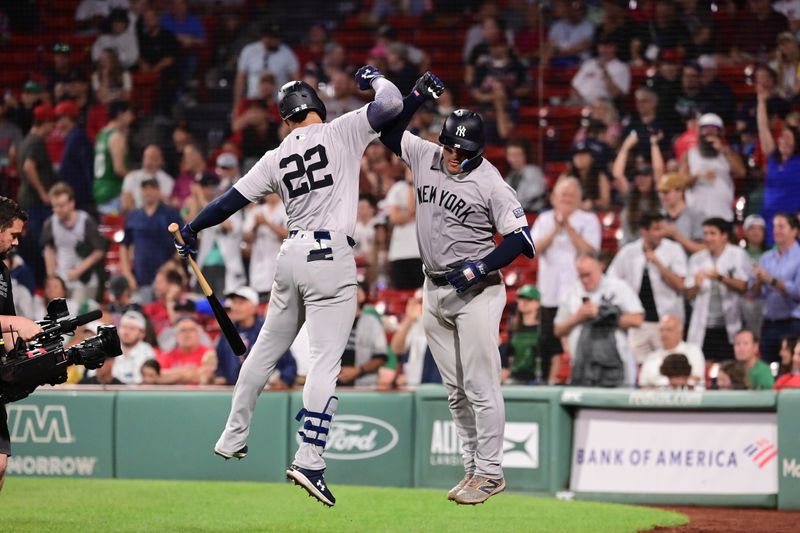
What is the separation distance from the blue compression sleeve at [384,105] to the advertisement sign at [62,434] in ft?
18.2

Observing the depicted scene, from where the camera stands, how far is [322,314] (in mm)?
6820

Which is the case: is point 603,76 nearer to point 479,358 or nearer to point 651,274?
point 651,274

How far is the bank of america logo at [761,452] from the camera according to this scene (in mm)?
10078

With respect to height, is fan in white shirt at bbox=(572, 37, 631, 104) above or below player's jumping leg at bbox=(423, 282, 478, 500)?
above

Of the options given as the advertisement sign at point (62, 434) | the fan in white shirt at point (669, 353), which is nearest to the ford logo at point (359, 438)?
the advertisement sign at point (62, 434)

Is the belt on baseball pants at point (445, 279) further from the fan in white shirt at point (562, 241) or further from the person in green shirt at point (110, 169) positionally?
the person in green shirt at point (110, 169)

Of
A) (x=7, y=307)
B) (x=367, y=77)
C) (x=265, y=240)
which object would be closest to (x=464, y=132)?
(x=367, y=77)

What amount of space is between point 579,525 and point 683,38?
21.6 feet

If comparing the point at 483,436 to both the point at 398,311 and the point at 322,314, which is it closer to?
the point at 322,314

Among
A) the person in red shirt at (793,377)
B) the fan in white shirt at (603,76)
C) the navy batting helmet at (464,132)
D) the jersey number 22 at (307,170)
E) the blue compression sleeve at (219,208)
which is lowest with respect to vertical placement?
the person in red shirt at (793,377)

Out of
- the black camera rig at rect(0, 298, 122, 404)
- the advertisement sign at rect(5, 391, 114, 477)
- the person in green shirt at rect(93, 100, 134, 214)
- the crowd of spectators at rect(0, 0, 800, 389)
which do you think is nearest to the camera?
the black camera rig at rect(0, 298, 122, 404)

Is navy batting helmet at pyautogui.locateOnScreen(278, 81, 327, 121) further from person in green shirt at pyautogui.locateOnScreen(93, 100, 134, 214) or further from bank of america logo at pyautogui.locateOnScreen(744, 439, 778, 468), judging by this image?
person in green shirt at pyautogui.locateOnScreen(93, 100, 134, 214)

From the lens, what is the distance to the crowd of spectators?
1130cm

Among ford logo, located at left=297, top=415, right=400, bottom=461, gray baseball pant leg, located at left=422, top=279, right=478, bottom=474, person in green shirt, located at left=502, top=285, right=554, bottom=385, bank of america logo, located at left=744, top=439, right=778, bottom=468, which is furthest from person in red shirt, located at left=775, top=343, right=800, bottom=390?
gray baseball pant leg, located at left=422, top=279, right=478, bottom=474
